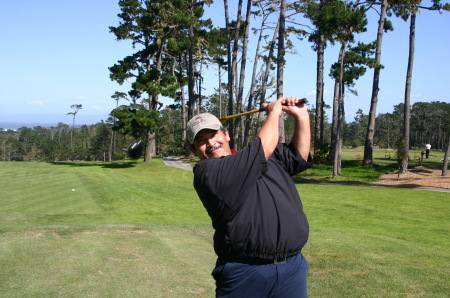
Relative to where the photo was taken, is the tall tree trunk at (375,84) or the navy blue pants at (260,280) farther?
the tall tree trunk at (375,84)

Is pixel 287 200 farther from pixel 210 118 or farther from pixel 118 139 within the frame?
pixel 118 139

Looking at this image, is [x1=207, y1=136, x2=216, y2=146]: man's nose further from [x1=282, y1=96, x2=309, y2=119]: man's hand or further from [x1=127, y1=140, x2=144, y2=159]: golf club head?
[x1=127, y1=140, x2=144, y2=159]: golf club head

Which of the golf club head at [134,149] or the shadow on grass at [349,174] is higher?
the golf club head at [134,149]

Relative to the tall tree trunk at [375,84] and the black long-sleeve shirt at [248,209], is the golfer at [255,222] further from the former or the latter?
the tall tree trunk at [375,84]

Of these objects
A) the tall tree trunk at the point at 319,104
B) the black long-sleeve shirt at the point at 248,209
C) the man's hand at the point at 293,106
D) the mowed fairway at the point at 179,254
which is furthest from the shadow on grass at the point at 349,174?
the black long-sleeve shirt at the point at 248,209

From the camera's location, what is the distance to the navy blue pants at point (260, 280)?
2492mm

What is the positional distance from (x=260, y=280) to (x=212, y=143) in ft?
2.95

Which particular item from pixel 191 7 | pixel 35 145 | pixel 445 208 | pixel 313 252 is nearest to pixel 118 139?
pixel 35 145

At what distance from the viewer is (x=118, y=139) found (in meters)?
87.4

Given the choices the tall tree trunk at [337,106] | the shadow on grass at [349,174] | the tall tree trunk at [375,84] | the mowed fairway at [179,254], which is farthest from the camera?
the tall tree trunk at [375,84]

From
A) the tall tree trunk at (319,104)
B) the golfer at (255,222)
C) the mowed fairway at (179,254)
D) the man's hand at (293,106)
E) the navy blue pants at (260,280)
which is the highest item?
the tall tree trunk at (319,104)

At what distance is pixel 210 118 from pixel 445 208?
14.6 m

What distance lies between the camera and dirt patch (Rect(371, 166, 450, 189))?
2194cm

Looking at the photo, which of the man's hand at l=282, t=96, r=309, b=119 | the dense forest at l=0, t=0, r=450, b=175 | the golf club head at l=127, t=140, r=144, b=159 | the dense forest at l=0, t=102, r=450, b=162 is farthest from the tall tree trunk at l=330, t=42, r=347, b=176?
the dense forest at l=0, t=102, r=450, b=162
